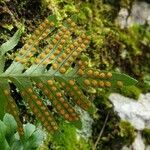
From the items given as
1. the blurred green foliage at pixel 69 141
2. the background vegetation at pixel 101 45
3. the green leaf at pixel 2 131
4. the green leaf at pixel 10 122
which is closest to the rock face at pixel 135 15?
the background vegetation at pixel 101 45

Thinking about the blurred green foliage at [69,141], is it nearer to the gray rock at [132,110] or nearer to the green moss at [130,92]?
the gray rock at [132,110]

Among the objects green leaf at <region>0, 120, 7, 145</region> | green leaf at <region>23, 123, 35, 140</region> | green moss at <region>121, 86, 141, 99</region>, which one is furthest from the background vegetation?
green leaf at <region>0, 120, 7, 145</region>

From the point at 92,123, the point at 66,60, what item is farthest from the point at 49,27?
the point at 92,123

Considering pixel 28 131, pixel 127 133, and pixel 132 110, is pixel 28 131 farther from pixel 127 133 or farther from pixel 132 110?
pixel 132 110

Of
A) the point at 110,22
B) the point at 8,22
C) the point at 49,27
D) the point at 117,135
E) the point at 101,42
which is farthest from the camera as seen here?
the point at 110,22

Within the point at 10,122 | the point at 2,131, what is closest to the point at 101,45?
the point at 10,122

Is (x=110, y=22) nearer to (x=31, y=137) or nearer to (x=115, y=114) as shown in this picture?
(x=115, y=114)

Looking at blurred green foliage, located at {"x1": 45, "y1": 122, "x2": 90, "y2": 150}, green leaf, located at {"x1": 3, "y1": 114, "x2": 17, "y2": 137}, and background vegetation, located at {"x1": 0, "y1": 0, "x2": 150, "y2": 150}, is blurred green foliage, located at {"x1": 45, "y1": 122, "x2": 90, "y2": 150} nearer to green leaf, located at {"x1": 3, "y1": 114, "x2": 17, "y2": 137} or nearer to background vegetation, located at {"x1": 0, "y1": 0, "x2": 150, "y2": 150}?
background vegetation, located at {"x1": 0, "y1": 0, "x2": 150, "y2": 150}
